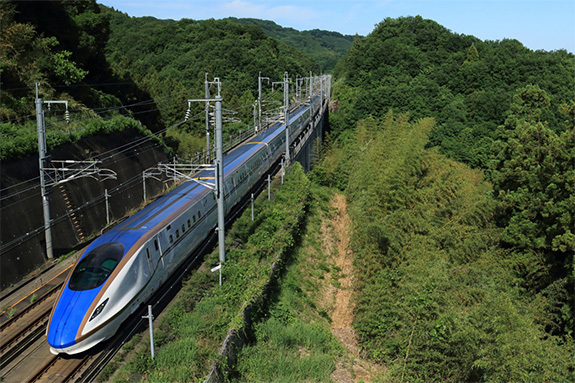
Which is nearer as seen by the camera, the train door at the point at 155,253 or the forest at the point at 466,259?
the forest at the point at 466,259

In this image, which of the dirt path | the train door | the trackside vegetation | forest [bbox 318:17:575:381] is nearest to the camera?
the trackside vegetation

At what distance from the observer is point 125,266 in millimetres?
11766

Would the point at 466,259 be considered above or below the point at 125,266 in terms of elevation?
below

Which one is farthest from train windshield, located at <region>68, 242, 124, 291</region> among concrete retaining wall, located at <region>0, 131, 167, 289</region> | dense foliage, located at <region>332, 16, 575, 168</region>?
dense foliage, located at <region>332, 16, 575, 168</region>

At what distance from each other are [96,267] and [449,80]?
55.2 m

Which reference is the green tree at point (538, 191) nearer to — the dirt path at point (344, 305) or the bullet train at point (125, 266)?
the dirt path at point (344, 305)

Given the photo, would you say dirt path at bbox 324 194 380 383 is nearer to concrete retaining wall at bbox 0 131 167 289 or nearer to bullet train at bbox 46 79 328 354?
bullet train at bbox 46 79 328 354

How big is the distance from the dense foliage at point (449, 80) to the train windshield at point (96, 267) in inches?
1374

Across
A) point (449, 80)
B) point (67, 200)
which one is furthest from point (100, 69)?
point (449, 80)

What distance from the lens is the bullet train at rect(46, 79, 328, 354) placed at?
10570mm

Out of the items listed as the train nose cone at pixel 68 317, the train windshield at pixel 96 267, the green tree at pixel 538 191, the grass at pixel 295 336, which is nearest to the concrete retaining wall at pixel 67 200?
the train windshield at pixel 96 267

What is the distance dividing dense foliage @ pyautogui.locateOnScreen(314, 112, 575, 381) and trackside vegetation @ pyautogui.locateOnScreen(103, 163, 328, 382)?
12.3 feet

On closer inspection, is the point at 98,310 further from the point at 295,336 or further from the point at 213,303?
the point at 295,336

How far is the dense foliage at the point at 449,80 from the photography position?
147 feet
